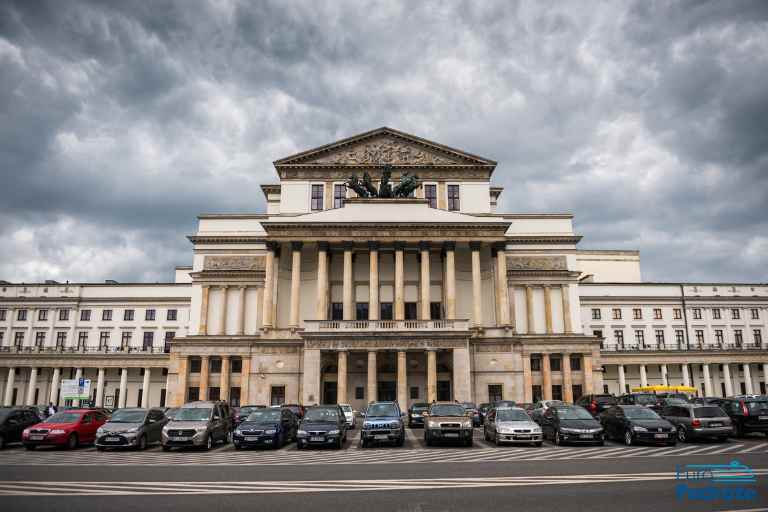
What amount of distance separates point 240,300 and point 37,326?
1249 inches

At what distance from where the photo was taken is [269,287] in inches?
2016

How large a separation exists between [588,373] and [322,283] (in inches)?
1000

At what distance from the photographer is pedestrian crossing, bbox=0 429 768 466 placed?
18016 millimetres

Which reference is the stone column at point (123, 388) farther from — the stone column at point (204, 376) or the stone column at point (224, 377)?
the stone column at point (224, 377)

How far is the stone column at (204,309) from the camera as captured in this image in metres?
54.5

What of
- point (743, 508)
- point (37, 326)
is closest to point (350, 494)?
point (743, 508)

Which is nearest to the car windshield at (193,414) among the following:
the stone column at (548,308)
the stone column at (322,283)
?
the stone column at (322,283)

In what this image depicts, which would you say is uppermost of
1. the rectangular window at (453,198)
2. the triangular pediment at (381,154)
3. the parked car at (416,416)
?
the triangular pediment at (381,154)

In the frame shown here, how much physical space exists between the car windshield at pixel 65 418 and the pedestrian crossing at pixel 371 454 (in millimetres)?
1141

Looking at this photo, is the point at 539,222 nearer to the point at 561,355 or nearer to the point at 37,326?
the point at 561,355

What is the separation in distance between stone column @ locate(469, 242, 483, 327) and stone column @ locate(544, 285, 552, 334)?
7716 mm

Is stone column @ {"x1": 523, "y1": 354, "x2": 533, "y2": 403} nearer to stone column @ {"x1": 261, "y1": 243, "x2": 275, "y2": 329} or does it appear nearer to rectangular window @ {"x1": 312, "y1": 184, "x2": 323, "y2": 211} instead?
stone column @ {"x1": 261, "y1": 243, "x2": 275, "y2": 329}

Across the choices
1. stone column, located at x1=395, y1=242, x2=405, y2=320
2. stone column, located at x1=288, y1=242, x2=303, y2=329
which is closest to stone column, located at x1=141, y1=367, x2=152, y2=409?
stone column, located at x1=288, y1=242, x2=303, y2=329

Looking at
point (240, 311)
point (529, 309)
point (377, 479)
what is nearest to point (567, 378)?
point (529, 309)
